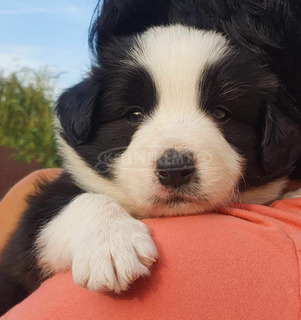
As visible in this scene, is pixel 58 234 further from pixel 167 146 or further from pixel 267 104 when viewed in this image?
pixel 267 104

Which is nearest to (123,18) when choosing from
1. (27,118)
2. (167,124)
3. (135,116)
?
(135,116)

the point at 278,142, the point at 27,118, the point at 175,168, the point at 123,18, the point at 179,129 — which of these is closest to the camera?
the point at 175,168

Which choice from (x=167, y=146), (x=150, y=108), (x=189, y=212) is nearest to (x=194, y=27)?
(x=150, y=108)

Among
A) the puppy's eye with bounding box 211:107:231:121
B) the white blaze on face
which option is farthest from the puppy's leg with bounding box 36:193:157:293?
the puppy's eye with bounding box 211:107:231:121

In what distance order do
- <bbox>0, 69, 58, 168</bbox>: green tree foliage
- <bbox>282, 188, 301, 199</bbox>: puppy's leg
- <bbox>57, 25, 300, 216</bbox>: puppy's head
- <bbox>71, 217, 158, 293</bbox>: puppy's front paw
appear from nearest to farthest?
1. <bbox>71, 217, 158, 293</bbox>: puppy's front paw
2. <bbox>57, 25, 300, 216</bbox>: puppy's head
3. <bbox>282, 188, 301, 199</bbox>: puppy's leg
4. <bbox>0, 69, 58, 168</bbox>: green tree foliage

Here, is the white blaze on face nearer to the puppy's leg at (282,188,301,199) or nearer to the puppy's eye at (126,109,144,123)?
the puppy's eye at (126,109,144,123)

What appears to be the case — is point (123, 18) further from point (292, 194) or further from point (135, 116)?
point (292, 194)
